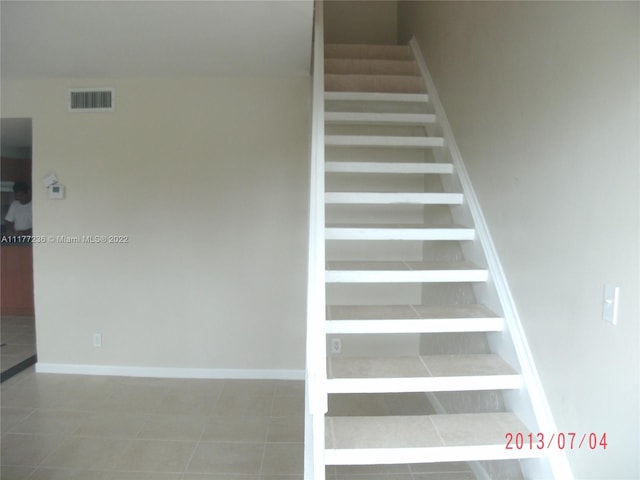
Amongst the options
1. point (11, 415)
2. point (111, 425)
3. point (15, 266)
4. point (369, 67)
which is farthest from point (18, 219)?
point (369, 67)

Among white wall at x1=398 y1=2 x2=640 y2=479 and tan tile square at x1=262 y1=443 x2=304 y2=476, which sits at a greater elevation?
white wall at x1=398 y1=2 x2=640 y2=479

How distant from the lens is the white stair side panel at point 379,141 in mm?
2705

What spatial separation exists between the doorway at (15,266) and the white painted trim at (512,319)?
12.1 ft

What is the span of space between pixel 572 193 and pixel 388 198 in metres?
1.07

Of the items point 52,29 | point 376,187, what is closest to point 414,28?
point 376,187

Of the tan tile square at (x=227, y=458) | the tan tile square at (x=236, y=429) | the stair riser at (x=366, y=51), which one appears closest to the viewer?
the tan tile square at (x=227, y=458)

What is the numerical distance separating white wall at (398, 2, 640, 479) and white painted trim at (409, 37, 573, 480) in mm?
43

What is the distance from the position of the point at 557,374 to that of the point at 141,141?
10.7 feet

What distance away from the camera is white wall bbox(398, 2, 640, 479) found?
1254mm

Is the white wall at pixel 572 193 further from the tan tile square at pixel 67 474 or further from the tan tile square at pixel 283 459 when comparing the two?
the tan tile square at pixel 67 474

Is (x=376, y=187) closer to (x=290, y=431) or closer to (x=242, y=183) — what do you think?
(x=242, y=183)

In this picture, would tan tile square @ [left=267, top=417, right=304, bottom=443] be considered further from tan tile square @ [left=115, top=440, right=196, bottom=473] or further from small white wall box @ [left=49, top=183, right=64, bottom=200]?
small white wall box @ [left=49, top=183, right=64, bottom=200]

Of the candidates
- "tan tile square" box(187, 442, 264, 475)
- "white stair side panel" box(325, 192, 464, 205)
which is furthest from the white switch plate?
"tan tile square" box(187, 442, 264, 475)

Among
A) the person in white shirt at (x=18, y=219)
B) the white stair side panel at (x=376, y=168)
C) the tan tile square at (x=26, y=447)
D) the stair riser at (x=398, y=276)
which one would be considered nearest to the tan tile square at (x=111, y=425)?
the tan tile square at (x=26, y=447)
